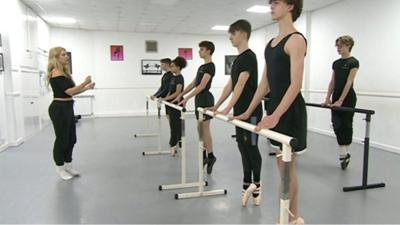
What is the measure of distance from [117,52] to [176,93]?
653cm

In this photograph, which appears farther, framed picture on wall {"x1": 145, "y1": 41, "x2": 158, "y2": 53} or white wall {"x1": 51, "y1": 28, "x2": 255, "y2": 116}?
framed picture on wall {"x1": 145, "y1": 41, "x2": 158, "y2": 53}

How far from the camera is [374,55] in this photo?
5.73 metres

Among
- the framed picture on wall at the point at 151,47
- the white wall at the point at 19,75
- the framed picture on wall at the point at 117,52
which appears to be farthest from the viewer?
the framed picture on wall at the point at 151,47

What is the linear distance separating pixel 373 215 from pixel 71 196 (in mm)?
2901

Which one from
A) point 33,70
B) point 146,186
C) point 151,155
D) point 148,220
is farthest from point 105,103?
point 148,220

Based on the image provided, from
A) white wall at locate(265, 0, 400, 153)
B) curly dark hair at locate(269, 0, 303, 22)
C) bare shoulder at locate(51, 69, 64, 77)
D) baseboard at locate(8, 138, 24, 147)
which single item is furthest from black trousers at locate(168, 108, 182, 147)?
white wall at locate(265, 0, 400, 153)

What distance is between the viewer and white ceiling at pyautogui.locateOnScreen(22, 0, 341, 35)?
6738mm

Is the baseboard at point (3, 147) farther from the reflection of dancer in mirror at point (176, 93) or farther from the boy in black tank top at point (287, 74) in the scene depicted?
the boy in black tank top at point (287, 74)

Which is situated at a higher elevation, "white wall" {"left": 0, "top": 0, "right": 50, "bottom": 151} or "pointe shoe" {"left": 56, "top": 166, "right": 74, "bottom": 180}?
"white wall" {"left": 0, "top": 0, "right": 50, "bottom": 151}

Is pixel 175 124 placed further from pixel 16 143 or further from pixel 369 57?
pixel 369 57

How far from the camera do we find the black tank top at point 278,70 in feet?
6.04

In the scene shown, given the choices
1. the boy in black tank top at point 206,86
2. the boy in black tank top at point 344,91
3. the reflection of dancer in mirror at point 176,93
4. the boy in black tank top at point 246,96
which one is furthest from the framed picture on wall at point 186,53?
the boy in black tank top at point 246,96

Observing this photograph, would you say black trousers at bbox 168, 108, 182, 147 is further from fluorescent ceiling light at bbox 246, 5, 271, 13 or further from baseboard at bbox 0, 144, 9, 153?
fluorescent ceiling light at bbox 246, 5, 271, 13

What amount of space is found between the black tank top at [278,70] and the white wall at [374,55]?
429 cm
